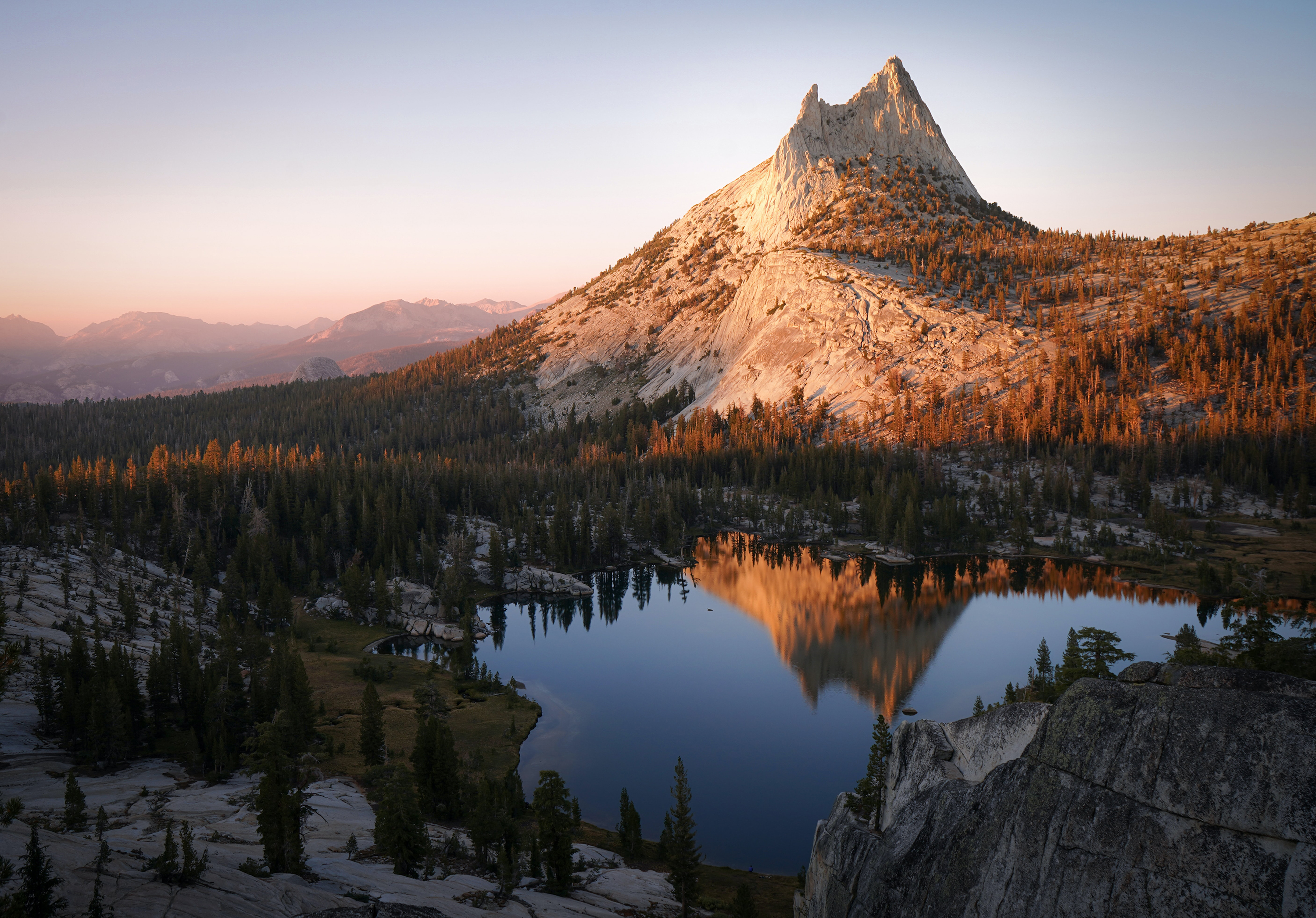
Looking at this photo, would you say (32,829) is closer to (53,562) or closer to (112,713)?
(112,713)

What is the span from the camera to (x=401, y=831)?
3130 centimetres

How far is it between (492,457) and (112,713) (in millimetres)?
133017

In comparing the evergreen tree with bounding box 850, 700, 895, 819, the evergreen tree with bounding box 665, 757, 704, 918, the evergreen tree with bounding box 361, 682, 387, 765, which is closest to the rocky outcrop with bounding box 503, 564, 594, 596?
the evergreen tree with bounding box 361, 682, 387, 765

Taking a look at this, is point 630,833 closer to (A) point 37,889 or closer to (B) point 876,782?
(B) point 876,782

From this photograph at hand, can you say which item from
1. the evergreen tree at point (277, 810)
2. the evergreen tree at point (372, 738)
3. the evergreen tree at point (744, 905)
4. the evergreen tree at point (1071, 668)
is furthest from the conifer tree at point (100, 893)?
the evergreen tree at point (1071, 668)

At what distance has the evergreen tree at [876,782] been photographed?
28750 millimetres

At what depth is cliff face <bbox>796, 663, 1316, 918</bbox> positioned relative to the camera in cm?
1288

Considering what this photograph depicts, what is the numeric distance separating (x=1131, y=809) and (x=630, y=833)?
31.5 m

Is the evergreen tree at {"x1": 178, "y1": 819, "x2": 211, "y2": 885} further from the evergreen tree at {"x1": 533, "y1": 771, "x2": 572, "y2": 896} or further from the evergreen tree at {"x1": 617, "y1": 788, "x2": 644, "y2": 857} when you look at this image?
the evergreen tree at {"x1": 617, "y1": 788, "x2": 644, "y2": 857}

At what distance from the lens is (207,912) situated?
1753cm

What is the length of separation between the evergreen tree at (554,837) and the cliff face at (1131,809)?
16605 millimetres

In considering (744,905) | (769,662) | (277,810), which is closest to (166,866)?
(277,810)

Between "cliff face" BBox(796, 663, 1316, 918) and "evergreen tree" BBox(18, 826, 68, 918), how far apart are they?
64.1ft

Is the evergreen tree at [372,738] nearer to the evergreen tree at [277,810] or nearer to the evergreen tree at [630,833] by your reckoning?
the evergreen tree at [630,833]
